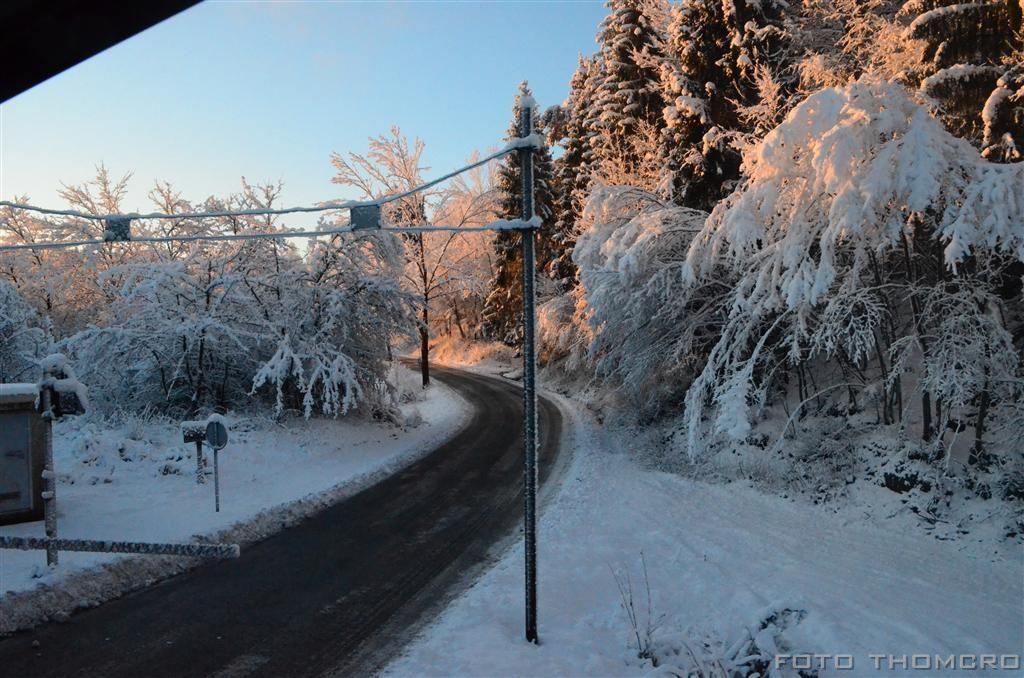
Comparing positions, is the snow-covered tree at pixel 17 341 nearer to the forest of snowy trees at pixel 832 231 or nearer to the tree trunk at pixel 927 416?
the forest of snowy trees at pixel 832 231

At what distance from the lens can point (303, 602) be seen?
25.9ft

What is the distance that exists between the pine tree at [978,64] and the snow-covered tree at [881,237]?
232 cm

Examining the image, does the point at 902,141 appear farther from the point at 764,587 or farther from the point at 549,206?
the point at 549,206

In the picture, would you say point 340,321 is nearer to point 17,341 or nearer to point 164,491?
point 164,491

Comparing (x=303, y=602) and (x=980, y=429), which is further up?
(x=980, y=429)

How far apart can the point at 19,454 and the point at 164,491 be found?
9.97ft

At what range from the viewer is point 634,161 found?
26.6 meters

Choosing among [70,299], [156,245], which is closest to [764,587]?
[156,245]

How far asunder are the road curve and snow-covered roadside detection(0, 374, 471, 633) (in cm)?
45

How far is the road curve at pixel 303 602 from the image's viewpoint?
20.7 feet

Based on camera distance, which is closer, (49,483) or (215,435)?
(49,483)

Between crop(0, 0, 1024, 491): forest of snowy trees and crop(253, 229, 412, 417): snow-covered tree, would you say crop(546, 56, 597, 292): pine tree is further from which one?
crop(253, 229, 412, 417): snow-covered tree

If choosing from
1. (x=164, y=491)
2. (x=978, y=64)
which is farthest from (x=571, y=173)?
(x=164, y=491)

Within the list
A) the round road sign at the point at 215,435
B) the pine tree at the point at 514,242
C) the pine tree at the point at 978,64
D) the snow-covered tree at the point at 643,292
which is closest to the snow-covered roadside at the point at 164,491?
the round road sign at the point at 215,435
